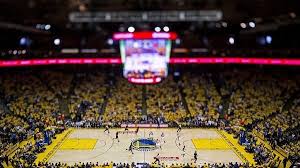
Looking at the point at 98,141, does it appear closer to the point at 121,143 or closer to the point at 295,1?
the point at 121,143

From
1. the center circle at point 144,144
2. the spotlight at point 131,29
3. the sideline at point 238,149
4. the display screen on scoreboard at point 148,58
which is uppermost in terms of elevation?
the spotlight at point 131,29

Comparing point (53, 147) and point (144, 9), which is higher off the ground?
point (144, 9)

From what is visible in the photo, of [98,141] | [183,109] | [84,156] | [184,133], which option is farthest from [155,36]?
[84,156]

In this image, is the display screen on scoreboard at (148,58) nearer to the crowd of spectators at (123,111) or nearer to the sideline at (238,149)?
the crowd of spectators at (123,111)

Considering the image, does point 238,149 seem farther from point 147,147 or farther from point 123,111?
point 123,111

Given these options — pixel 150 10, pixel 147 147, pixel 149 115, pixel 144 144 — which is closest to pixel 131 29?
pixel 149 115

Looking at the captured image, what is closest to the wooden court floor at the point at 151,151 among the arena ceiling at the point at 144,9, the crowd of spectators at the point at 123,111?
the crowd of spectators at the point at 123,111

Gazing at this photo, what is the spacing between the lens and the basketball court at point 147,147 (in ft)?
106

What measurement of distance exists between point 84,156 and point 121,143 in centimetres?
504

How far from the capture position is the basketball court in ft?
106

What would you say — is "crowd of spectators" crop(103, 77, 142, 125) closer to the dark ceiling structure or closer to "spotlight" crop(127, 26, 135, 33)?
"spotlight" crop(127, 26, 135, 33)

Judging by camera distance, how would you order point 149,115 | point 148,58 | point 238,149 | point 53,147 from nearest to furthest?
1. point 238,149
2. point 53,147
3. point 149,115
4. point 148,58

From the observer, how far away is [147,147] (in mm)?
35625

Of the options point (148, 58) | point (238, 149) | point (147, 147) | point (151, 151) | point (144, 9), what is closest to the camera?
point (144, 9)
